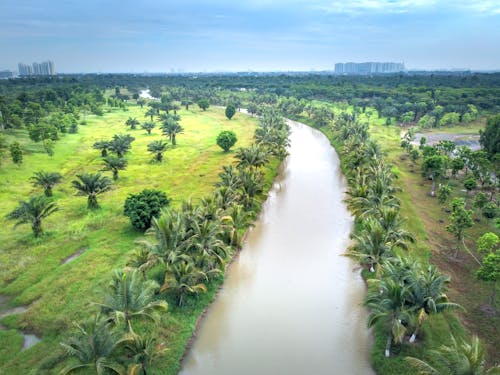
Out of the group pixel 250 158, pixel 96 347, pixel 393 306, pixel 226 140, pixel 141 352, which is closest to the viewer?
pixel 96 347

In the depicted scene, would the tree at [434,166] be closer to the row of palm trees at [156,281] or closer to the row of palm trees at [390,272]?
the row of palm trees at [390,272]

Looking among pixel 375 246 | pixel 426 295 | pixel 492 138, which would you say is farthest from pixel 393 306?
pixel 492 138

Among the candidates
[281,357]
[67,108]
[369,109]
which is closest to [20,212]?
[281,357]

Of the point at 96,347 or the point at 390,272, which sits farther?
the point at 390,272

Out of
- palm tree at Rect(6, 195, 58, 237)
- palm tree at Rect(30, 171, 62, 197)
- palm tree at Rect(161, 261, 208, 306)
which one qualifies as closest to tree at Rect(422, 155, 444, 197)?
palm tree at Rect(161, 261, 208, 306)

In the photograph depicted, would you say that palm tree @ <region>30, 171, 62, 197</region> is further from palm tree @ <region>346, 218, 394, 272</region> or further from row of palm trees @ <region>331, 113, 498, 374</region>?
palm tree @ <region>346, 218, 394, 272</region>

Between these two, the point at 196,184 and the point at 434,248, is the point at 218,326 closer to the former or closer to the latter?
the point at 434,248

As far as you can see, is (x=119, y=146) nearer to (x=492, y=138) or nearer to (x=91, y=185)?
(x=91, y=185)
